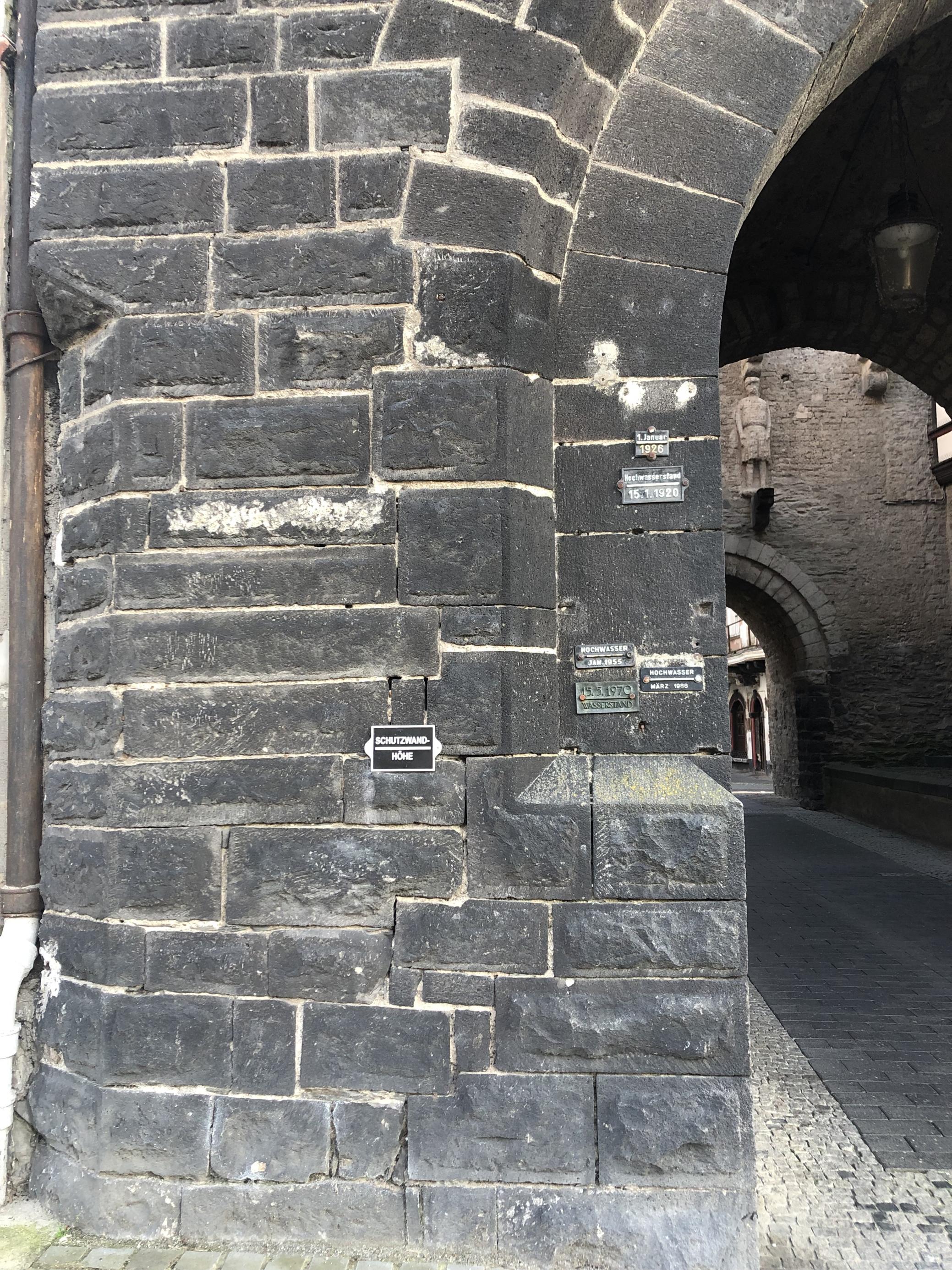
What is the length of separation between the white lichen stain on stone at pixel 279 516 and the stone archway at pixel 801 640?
13.0 metres

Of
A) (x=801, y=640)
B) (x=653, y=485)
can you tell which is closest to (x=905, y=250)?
(x=653, y=485)

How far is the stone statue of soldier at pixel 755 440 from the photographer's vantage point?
49.5ft

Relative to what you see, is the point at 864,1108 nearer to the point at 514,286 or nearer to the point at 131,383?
the point at 514,286

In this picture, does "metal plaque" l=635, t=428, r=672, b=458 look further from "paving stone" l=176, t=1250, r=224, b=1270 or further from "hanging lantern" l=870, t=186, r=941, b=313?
"hanging lantern" l=870, t=186, r=941, b=313

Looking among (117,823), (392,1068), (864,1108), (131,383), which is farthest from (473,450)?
(864,1108)

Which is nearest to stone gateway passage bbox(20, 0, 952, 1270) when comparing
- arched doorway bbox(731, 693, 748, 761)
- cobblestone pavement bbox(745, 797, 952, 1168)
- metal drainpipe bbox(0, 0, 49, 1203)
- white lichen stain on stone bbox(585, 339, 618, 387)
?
white lichen stain on stone bbox(585, 339, 618, 387)

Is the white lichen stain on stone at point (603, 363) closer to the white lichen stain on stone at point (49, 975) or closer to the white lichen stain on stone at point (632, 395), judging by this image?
the white lichen stain on stone at point (632, 395)

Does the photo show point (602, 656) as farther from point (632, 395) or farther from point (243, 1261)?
point (243, 1261)

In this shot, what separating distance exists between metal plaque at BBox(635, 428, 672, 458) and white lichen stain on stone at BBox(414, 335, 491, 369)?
1.64 feet

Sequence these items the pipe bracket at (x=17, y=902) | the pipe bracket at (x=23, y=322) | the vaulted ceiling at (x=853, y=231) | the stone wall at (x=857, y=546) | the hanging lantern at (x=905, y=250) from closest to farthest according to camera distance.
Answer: the pipe bracket at (x=17, y=902)
the pipe bracket at (x=23, y=322)
the hanging lantern at (x=905, y=250)
the vaulted ceiling at (x=853, y=231)
the stone wall at (x=857, y=546)

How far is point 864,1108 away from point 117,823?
2736 millimetres

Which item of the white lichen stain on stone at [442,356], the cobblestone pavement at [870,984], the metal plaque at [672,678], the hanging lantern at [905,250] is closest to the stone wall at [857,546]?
the cobblestone pavement at [870,984]

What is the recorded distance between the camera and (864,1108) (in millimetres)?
3383

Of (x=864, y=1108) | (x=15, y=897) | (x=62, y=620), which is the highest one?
(x=62, y=620)
